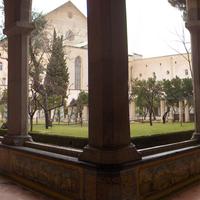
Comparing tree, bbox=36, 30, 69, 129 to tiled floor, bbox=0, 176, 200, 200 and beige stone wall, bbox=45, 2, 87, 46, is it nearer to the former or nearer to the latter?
tiled floor, bbox=0, 176, 200, 200

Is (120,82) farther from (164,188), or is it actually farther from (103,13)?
(164,188)

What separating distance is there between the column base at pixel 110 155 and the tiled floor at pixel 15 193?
125 centimetres

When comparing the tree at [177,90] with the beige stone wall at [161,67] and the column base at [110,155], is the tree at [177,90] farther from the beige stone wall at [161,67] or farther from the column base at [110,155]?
the beige stone wall at [161,67]

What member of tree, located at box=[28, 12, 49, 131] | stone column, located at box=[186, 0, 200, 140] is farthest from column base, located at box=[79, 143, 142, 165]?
tree, located at box=[28, 12, 49, 131]

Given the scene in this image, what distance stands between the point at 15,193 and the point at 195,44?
14.8 ft

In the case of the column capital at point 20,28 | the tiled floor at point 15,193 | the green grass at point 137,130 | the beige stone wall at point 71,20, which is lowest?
the tiled floor at point 15,193

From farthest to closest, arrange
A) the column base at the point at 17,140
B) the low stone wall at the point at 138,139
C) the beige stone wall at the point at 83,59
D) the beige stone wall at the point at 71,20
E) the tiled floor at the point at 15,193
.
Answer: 1. the beige stone wall at the point at 83,59
2. the beige stone wall at the point at 71,20
3. the low stone wall at the point at 138,139
4. the column base at the point at 17,140
5. the tiled floor at the point at 15,193

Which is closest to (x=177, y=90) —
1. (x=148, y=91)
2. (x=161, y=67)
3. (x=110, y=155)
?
(x=148, y=91)

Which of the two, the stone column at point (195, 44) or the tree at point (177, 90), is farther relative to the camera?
the tree at point (177, 90)

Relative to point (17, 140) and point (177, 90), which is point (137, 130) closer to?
point (17, 140)

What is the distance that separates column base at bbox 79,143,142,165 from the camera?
3834 mm

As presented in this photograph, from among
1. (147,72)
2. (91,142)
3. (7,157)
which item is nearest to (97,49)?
(91,142)

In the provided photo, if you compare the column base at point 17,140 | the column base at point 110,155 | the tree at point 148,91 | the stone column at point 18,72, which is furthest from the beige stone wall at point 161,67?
the column base at point 110,155

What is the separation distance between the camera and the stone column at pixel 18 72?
603cm
